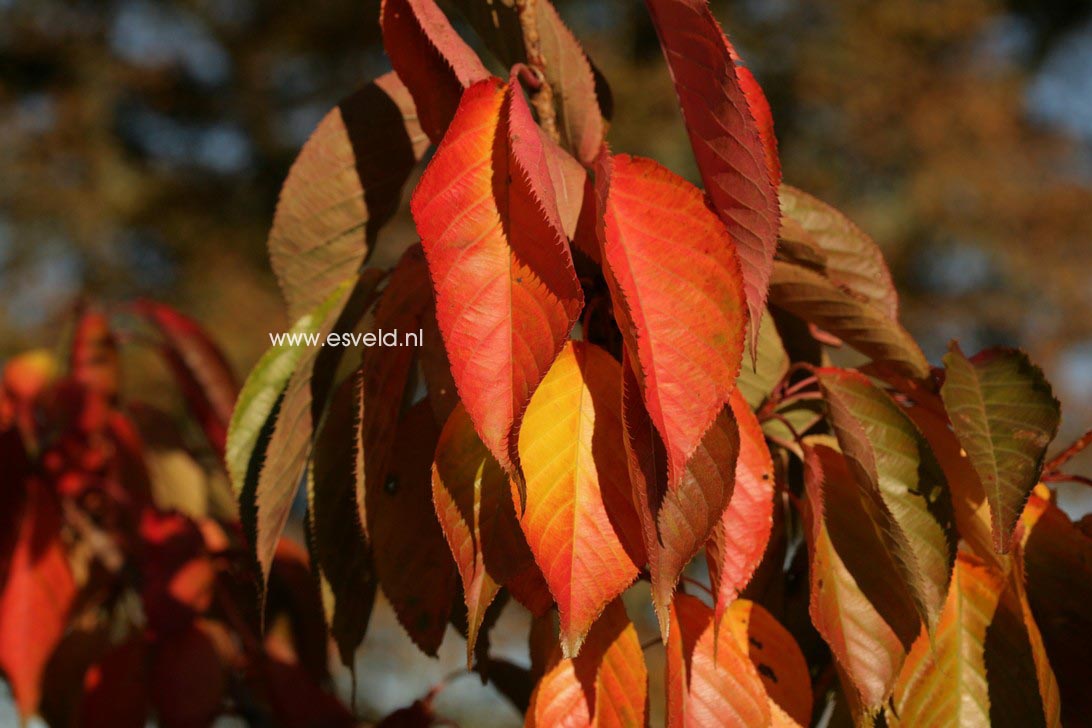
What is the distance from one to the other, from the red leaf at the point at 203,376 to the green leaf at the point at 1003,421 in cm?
71

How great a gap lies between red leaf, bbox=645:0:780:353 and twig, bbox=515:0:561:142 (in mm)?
129

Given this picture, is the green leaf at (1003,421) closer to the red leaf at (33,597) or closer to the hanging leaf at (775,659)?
the hanging leaf at (775,659)

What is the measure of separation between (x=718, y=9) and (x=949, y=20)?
4.59 ft

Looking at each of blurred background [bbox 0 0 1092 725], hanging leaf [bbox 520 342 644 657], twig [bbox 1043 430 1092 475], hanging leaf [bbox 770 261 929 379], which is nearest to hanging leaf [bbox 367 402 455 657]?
hanging leaf [bbox 520 342 644 657]

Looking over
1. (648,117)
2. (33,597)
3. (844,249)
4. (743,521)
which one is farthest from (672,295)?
(648,117)

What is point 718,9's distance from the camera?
19.5 feet

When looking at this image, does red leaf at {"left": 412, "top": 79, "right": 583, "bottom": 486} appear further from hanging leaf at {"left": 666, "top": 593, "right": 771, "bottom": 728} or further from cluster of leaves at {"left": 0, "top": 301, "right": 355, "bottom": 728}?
cluster of leaves at {"left": 0, "top": 301, "right": 355, "bottom": 728}

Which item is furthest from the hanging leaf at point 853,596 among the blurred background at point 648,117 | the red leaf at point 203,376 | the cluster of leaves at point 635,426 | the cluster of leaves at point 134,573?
the blurred background at point 648,117

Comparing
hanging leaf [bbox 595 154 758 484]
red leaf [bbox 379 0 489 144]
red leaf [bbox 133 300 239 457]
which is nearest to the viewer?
hanging leaf [bbox 595 154 758 484]

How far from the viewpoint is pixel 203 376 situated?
1.02 m

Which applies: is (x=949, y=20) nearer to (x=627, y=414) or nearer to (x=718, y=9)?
(x=718, y=9)

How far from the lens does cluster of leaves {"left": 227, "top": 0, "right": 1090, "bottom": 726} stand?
416mm

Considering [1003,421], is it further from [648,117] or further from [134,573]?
[648,117]

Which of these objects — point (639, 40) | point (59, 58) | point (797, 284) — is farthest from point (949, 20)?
point (797, 284)
